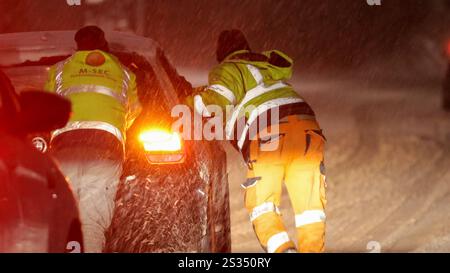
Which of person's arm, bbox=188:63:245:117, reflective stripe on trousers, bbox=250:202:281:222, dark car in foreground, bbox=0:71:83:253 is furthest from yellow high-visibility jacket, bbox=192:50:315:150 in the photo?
dark car in foreground, bbox=0:71:83:253

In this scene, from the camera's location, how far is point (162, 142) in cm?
435

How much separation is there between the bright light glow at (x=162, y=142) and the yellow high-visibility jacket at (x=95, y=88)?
1.55 ft

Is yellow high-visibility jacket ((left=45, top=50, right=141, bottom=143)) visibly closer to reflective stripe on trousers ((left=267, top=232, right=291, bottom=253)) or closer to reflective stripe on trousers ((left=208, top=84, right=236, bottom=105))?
reflective stripe on trousers ((left=208, top=84, right=236, bottom=105))

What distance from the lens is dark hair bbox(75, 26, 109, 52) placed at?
4.96 metres

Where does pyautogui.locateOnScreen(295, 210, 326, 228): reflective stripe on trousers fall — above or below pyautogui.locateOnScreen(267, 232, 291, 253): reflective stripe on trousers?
above

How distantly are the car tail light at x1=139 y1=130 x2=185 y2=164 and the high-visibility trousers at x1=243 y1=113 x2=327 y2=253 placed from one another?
944 mm

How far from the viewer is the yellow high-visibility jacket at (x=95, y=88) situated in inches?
→ 191

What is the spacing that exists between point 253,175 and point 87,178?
3.66 feet

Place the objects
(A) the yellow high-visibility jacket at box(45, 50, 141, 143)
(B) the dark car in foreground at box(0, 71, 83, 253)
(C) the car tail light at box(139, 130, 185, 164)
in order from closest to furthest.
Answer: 1. (B) the dark car in foreground at box(0, 71, 83, 253)
2. (C) the car tail light at box(139, 130, 185, 164)
3. (A) the yellow high-visibility jacket at box(45, 50, 141, 143)

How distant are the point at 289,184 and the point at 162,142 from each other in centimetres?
131
